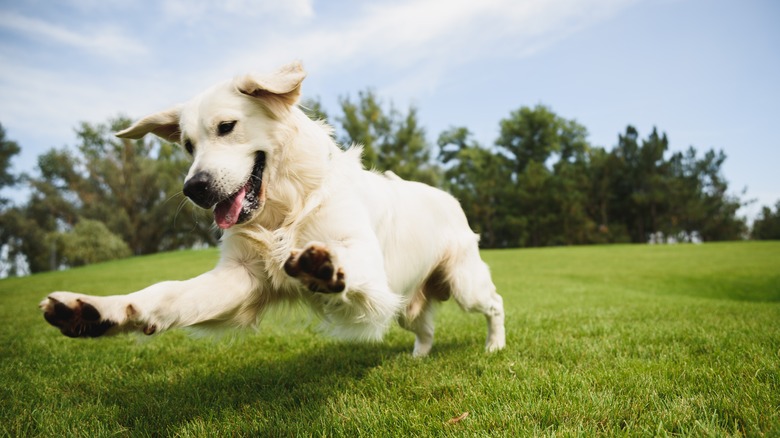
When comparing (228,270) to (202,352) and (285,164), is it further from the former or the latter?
(202,352)

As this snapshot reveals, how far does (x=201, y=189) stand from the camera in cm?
274

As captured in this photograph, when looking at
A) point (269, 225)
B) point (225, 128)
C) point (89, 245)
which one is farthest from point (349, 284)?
point (89, 245)

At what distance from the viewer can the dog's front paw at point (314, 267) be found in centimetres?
216

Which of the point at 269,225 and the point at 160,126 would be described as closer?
the point at 269,225

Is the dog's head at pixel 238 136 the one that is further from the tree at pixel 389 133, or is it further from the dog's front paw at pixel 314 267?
the tree at pixel 389 133

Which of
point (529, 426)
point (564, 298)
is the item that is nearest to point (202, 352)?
point (529, 426)

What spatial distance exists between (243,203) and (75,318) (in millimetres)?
1098

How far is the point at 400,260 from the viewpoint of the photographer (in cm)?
388

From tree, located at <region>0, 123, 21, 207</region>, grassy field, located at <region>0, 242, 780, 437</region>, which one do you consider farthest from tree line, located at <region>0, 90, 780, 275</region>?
grassy field, located at <region>0, 242, 780, 437</region>

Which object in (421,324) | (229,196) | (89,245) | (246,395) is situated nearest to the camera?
(229,196)

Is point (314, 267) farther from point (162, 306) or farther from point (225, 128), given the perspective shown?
point (225, 128)

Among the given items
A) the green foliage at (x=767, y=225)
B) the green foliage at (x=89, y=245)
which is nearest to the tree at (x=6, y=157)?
the green foliage at (x=89, y=245)

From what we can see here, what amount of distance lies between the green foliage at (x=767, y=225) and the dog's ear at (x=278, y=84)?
66524 mm

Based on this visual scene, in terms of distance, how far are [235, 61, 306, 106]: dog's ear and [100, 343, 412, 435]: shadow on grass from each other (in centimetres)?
204
